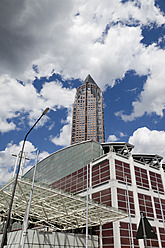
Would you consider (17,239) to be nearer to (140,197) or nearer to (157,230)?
(140,197)

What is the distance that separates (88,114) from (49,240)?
418 ft

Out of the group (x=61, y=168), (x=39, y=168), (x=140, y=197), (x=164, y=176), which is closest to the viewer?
(x=140, y=197)

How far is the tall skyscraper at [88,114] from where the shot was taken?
142m

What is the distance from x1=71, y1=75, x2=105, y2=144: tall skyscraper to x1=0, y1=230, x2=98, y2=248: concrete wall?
107 metres

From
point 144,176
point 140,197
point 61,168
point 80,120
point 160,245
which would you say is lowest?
point 160,245

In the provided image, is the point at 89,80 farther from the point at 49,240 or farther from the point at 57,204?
the point at 49,240

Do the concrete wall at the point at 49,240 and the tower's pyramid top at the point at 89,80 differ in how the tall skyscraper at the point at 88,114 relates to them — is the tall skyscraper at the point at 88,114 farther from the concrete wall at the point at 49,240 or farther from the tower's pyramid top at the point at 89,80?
the concrete wall at the point at 49,240

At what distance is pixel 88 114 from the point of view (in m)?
153

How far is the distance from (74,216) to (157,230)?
1907cm

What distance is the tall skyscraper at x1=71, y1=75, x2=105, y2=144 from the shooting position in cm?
14200

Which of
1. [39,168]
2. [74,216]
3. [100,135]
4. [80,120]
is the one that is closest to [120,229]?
[74,216]

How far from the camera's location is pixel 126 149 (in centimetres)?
4466

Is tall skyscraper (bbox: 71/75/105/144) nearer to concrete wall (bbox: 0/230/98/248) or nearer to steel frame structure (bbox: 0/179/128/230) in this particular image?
steel frame structure (bbox: 0/179/128/230)

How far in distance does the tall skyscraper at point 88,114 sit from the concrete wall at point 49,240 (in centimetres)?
10677
